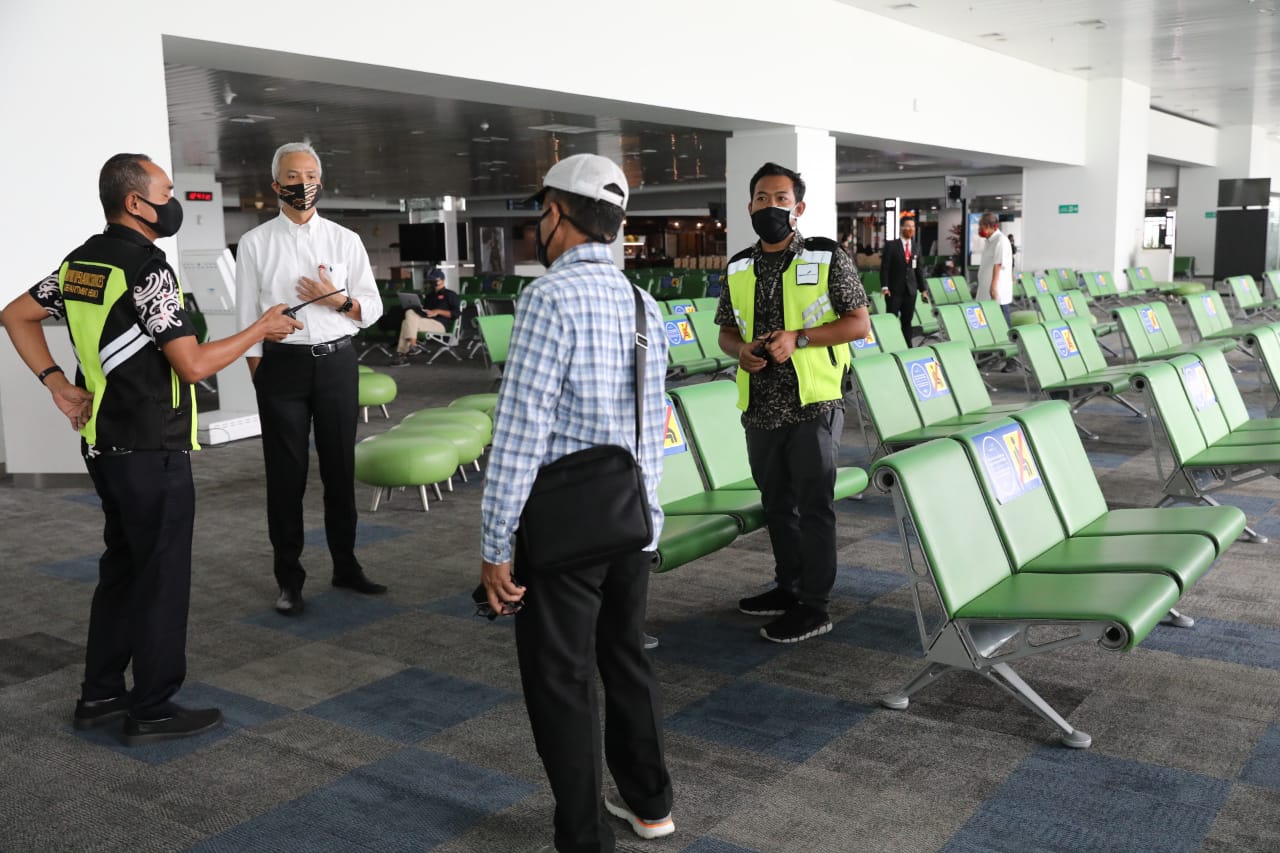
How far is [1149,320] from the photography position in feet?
27.9

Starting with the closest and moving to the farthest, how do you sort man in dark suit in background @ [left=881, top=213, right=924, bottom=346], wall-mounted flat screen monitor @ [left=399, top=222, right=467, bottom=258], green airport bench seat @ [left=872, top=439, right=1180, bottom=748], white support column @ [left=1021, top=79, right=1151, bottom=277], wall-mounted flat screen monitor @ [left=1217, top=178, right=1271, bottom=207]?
green airport bench seat @ [left=872, top=439, right=1180, bottom=748] → man in dark suit in background @ [left=881, top=213, right=924, bottom=346] → white support column @ [left=1021, top=79, right=1151, bottom=277] → wall-mounted flat screen monitor @ [left=1217, top=178, right=1271, bottom=207] → wall-mounted flat screen monitor @ [left=399, top=222, right=467, bottom=258]

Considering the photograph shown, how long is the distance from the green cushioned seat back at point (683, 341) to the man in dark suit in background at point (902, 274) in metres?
2.38

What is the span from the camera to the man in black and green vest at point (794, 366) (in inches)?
141

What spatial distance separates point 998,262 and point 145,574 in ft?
32.2

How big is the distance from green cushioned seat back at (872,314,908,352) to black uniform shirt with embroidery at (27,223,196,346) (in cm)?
586

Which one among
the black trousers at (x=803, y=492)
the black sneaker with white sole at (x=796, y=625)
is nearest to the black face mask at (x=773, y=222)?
the black trousers at (x=803, y=492)

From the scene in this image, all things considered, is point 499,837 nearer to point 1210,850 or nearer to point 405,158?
point 1210,850

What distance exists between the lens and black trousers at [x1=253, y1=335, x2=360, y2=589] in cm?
409

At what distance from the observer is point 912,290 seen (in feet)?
36.5

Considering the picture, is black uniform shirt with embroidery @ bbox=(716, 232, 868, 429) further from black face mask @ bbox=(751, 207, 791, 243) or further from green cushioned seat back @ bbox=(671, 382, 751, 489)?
green cushioned seat back @ bbox=(671, 382, 751, 489)

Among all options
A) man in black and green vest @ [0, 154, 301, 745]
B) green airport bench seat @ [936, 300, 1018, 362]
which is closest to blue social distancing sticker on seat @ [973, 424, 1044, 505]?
man in black and green vest @ [0, 154, 301, 745]

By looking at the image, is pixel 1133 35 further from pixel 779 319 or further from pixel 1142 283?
pixel 779 319

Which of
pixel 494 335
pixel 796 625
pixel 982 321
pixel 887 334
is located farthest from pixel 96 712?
pixel 982 321

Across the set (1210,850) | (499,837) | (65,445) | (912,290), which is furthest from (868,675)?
(912,290)
